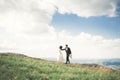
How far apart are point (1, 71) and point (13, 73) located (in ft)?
5.45

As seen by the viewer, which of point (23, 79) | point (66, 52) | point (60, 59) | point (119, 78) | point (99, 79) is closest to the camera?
point (23, 79)

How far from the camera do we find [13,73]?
24922mm

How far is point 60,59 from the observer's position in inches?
1746

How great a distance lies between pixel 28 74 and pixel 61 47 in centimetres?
1832

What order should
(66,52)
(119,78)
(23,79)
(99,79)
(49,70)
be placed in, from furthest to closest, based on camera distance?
(66,52)
(49,70)
(119,78)
(99,79)
(23,79)

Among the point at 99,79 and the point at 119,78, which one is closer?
the point at 99,79

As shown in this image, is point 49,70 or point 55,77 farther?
point 49,70

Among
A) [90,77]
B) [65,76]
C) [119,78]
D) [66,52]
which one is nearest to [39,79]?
[65,76]

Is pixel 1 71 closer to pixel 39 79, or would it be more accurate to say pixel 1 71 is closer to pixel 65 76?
pixel 39 79

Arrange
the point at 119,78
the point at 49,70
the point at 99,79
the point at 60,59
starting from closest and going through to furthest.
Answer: the point at 99,79
the point at 119,78
the point at 49,70
the point at 60,59

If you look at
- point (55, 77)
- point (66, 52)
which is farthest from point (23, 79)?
point (66, 52)

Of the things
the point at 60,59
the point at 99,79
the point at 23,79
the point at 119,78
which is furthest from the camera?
the point at 60,59

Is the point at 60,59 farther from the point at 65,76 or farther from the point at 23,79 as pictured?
the point at 23,79

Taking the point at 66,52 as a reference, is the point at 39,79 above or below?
below
